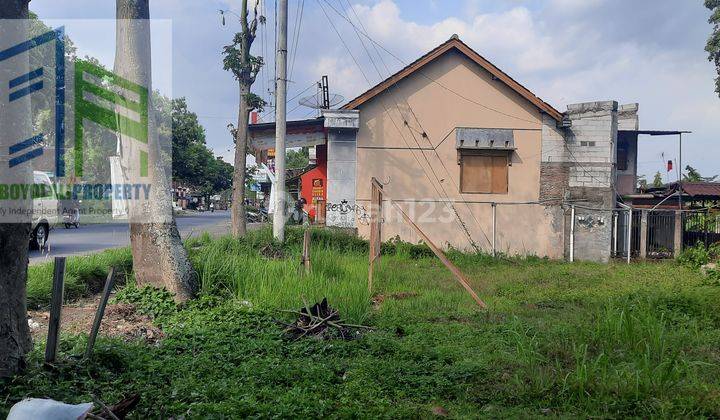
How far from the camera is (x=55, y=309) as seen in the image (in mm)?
4125

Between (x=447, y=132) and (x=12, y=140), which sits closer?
(x=12, y=140)

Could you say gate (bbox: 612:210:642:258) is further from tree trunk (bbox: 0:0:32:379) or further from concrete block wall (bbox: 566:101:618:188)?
tree trunk (bbox: 0:0:32:379)

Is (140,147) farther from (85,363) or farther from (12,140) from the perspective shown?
(85,363)

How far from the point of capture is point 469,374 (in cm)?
456

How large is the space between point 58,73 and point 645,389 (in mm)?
23153

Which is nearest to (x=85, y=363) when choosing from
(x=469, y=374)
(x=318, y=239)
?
(x=469, y=374)

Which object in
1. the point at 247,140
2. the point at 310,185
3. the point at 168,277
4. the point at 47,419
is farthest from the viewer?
the point at 310,185

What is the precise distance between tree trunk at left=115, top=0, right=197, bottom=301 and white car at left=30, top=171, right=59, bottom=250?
587cm

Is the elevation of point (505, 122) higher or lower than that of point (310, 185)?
higher

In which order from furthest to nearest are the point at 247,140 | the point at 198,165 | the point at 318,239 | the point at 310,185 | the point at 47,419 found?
the point at 198,165 → the point at 310,185 → the point at 247,140 → the point at 318,239 → the point at 47,419

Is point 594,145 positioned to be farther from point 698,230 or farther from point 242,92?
point 242,92

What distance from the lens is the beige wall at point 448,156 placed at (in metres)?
15.4

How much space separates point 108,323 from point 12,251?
2.65 meters

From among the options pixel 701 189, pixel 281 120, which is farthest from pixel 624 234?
pixel 281 120
